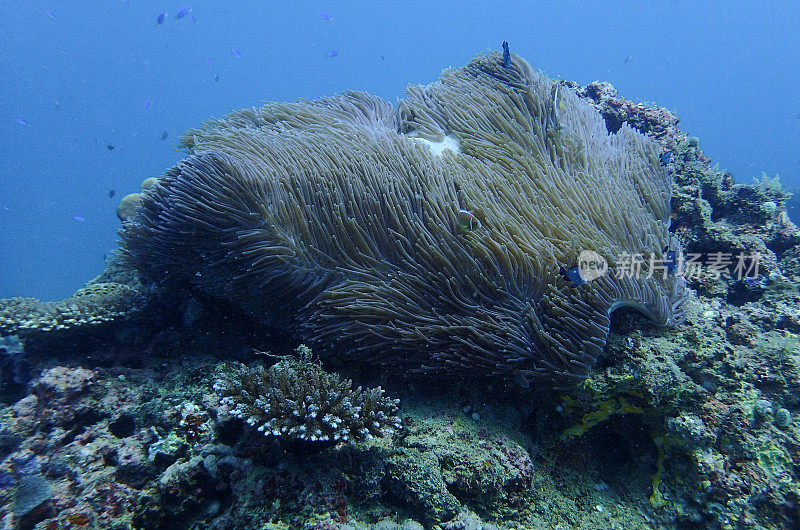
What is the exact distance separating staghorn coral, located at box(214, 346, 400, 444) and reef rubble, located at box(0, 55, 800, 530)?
0.05 metres

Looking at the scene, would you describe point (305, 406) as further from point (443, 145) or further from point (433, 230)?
point (443, 145)

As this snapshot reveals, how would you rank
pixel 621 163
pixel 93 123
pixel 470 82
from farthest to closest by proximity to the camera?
pixel 93 123, pixel 470 82, pixel 621 163

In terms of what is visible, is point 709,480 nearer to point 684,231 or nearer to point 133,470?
point 684,231

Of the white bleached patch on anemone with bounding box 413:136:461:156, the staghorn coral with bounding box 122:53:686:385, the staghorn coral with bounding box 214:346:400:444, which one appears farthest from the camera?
the white bleached patch on anemone with bounding box 413:136:461:156

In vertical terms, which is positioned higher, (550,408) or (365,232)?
(365,232)

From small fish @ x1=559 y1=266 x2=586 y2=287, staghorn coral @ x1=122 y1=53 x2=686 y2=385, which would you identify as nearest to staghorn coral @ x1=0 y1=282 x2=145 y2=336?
staghorn coral @ x1=122 y1=53 x2=686 y2=385

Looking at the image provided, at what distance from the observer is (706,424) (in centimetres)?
318

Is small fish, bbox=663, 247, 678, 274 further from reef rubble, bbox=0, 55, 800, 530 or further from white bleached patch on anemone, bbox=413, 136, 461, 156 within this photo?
white bleached patch on anemone, bbox=413, 136, 461, 156

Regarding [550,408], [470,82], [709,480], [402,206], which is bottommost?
[709,480]

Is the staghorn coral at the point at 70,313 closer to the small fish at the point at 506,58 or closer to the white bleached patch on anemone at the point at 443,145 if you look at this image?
the white bleached patch on anemone at the point at 443,145

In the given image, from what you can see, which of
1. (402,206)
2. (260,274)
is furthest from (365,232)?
(260,274)

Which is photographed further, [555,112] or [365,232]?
[555,112]

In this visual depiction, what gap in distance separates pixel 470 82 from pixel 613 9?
20293 centimetres

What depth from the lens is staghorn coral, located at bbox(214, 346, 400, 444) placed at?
2.84 m
